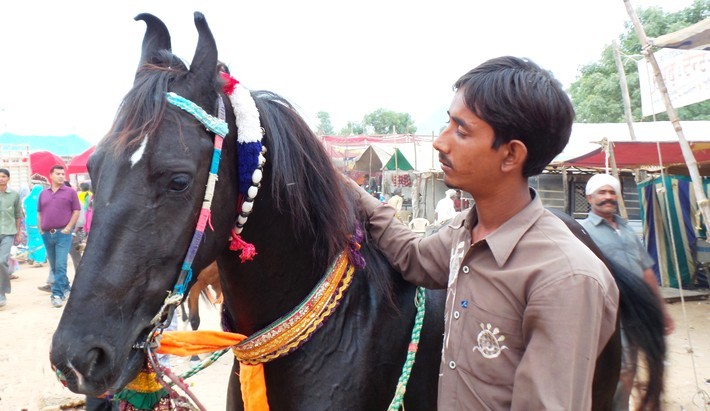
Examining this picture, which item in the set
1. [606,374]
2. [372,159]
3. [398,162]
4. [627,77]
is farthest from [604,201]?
[627,77]

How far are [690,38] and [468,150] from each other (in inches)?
159

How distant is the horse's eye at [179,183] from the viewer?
1.43 meters

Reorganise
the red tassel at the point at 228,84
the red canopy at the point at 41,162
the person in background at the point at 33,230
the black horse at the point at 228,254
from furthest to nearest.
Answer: the red canopy at the point at 41,162 → the person in background at the point at 33,230 → the red tassel at the point at 228,84 → the black horse at the point at 228,254

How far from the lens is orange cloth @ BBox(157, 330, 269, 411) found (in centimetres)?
179

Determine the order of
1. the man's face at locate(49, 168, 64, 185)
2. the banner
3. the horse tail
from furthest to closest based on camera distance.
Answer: the man's face at locate(49, 168, 64, 185) < the banner < the horse tail

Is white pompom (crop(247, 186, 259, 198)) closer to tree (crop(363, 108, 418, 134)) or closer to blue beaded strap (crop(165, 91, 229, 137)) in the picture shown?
blue beaded strap (crop(165, 91, 229, 137))

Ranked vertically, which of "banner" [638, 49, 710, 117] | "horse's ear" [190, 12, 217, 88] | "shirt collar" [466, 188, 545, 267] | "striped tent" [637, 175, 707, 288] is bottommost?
"striped tent" [637, 175, 707, 288]

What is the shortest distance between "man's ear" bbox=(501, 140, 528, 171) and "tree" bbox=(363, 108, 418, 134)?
56.2 metres

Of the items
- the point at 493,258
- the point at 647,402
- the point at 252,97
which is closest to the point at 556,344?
the point at 493,258

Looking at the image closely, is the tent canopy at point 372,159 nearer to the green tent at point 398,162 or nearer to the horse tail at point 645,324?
the green tent at point 398,162

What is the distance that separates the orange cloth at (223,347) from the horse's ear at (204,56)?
35.0 inches

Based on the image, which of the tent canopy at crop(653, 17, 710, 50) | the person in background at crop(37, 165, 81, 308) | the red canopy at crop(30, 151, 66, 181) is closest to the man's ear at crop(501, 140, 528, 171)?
the tent canopy at crop(653, 17, 710, 50)

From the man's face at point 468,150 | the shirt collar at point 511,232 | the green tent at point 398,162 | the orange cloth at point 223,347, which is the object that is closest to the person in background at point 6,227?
the orange cloth at point 223,347

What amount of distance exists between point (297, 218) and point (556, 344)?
0.99 meters
